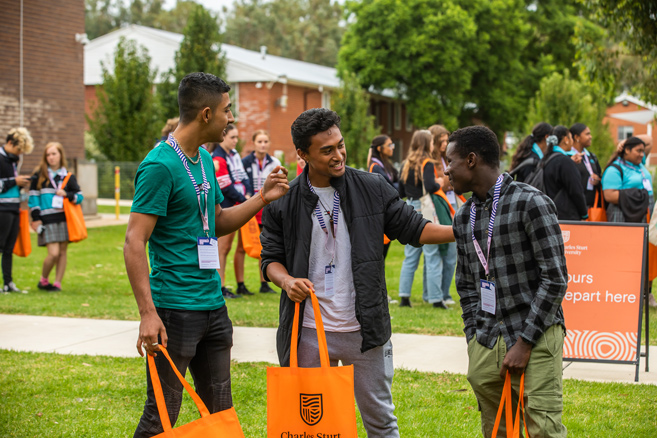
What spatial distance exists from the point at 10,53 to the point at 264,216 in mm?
18701

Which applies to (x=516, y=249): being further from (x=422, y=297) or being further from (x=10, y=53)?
(x=10, y=53)

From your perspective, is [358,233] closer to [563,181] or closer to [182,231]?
[182,231]

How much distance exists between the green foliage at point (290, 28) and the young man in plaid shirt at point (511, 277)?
69.5 metres

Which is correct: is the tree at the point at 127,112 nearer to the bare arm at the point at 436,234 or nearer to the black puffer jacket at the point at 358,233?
the black puffer jacket at the point at 358,233

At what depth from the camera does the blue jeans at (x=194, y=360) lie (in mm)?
3434

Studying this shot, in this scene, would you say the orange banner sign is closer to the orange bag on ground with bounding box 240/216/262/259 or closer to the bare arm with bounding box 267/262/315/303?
the bare arm with bounding box 267/262/315/303

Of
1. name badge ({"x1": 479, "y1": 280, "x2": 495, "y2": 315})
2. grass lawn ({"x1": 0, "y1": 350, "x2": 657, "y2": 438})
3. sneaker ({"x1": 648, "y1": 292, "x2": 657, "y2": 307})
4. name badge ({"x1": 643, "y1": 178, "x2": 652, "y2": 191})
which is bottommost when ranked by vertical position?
grass lawn ({"x1": 0, "y1": 350, "x2": 657, "y2": 438})

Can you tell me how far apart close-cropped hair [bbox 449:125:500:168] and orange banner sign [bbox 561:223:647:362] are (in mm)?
2834

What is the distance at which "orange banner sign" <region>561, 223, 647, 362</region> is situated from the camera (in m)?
5.84

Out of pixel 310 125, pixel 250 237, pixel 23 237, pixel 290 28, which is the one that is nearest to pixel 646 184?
pixel 250 237

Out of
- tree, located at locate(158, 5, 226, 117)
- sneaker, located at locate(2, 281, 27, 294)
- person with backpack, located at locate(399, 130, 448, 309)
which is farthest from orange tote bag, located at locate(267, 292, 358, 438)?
tree, located at locate(158, 5, 226, 117)

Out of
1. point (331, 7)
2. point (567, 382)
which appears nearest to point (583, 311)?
point (567, 382)

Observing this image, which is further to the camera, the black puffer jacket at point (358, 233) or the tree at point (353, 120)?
the tree at point (353, 120)

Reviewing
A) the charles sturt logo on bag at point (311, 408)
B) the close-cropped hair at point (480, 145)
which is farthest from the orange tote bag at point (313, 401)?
the close-cropped hair at point (480, 145)
